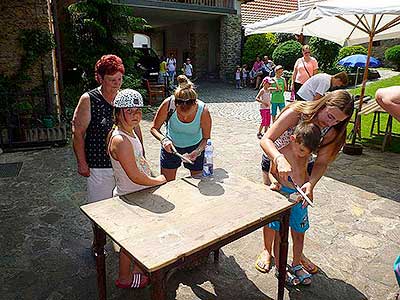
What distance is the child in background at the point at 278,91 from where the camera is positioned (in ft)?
22.9

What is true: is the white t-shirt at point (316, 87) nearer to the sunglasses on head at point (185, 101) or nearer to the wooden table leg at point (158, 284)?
the sunglasses on head at point (185, 101)

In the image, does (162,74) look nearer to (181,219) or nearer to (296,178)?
(296,178)

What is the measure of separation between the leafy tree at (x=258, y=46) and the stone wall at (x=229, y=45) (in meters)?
0.66

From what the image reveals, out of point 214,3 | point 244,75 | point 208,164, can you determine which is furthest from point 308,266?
point 214,3

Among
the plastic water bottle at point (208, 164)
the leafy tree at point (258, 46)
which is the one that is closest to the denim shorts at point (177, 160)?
the plastic water bottle at point (208, 164)

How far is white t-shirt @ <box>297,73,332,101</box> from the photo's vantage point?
16.8 ft

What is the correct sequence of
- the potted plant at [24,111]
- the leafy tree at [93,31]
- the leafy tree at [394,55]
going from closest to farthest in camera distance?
the potted plant at [24,111] < the leafy tree at [93,31] < the leafy tree at [394,55]

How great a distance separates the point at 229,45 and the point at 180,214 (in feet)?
57.7

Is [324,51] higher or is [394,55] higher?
[324,51]

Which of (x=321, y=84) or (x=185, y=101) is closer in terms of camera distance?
(x=185, y=101)

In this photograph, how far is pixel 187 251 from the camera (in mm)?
1605

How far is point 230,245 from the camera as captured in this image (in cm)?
325

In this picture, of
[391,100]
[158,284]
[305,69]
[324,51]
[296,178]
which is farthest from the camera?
[324,51]

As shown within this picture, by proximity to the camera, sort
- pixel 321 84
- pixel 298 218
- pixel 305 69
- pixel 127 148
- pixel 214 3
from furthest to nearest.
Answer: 1. pixel 214 3
2. pixel 305 69
3. pixel 321 84
4. pixel 298 218
5. pixel 127 148
